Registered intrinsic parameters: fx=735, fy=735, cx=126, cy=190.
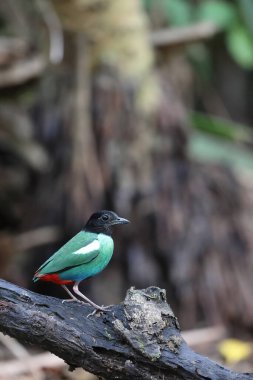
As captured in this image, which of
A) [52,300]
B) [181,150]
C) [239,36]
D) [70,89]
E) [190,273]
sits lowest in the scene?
[190,273]

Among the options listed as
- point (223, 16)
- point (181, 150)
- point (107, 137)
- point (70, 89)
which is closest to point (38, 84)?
point (70, 89)

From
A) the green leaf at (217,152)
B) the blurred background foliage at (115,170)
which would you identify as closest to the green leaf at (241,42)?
the green leaf at (217,152)

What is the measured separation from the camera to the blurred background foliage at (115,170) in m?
7.21

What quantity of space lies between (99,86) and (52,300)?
16.0 ft

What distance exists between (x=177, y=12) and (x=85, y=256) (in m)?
8.45

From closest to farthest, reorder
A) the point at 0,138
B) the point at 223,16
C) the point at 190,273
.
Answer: the point at 0,138 < the point at 190,273 < the point at 223,16

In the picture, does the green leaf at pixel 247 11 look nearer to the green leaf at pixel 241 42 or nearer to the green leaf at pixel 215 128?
the green leaf at pixel 241 42

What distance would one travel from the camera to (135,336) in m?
2.67

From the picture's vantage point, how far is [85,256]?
238cm

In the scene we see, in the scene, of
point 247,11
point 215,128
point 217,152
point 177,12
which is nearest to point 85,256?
point 217,152

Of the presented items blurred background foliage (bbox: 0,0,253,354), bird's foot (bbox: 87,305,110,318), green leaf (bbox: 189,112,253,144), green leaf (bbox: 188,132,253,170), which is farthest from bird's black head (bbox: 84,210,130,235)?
green leaf (bbox: 189,112,253,144)

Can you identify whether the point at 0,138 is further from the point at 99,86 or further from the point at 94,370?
the point at 94,370

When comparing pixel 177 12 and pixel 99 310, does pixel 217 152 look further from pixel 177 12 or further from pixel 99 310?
pixel 99 310

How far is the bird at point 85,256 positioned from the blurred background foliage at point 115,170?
4.51 m
